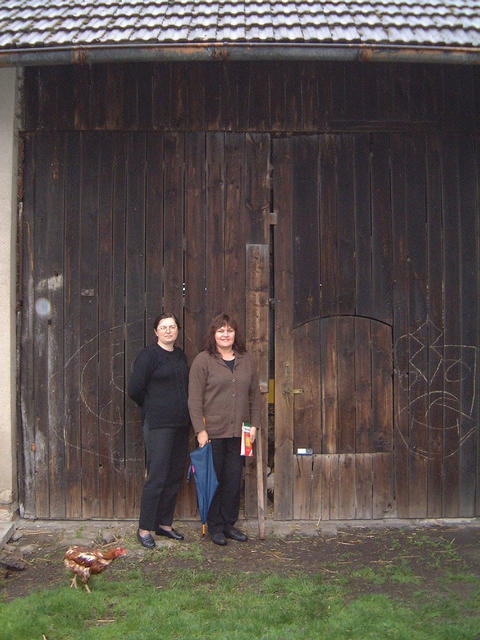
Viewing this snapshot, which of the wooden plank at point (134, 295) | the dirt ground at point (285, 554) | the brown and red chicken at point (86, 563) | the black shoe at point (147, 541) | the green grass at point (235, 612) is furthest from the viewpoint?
the wooden plank at point (134, 295)

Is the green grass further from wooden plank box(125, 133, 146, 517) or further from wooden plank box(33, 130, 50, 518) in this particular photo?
wooden plank box(33, 130, 50, 518)

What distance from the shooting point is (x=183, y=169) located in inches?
237

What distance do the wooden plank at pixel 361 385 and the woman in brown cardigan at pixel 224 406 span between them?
0.92m

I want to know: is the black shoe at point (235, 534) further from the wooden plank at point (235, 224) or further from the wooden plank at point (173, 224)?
the wooden plank at point (235, 224)

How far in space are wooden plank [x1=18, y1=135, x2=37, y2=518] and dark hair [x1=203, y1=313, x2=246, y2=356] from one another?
5.13 ft

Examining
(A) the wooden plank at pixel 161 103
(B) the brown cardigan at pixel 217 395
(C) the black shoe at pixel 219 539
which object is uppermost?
(A) the wooden plank at pixel 161 103

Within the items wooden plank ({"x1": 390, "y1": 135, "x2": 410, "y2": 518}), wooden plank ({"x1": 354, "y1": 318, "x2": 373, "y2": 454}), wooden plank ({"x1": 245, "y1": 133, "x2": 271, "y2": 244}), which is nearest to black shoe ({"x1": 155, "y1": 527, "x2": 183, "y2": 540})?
wooden plank ({"x1": 354, "y1": 318, "x2": 373, "y2": 454})

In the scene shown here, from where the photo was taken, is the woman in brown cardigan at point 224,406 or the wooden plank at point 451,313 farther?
the wooden plank at point 451,313

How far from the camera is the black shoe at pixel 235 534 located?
567 cm

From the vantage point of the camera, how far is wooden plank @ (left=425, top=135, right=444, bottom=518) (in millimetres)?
6066

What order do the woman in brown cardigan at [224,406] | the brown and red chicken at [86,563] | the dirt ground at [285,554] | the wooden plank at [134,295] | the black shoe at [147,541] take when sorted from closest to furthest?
the brown and red chicken at [86,563] < the dirt ground at [285,554] < the black shoe at [147,541] < the woman in brown cardigan at [224,406] < the wooden plank at [134,295]

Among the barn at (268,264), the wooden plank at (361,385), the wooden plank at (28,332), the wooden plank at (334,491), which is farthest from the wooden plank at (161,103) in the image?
the wooden plank at (334,491)

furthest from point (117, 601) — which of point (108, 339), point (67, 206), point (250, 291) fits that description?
point (67, 206)

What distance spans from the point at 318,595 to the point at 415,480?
6.12ft
